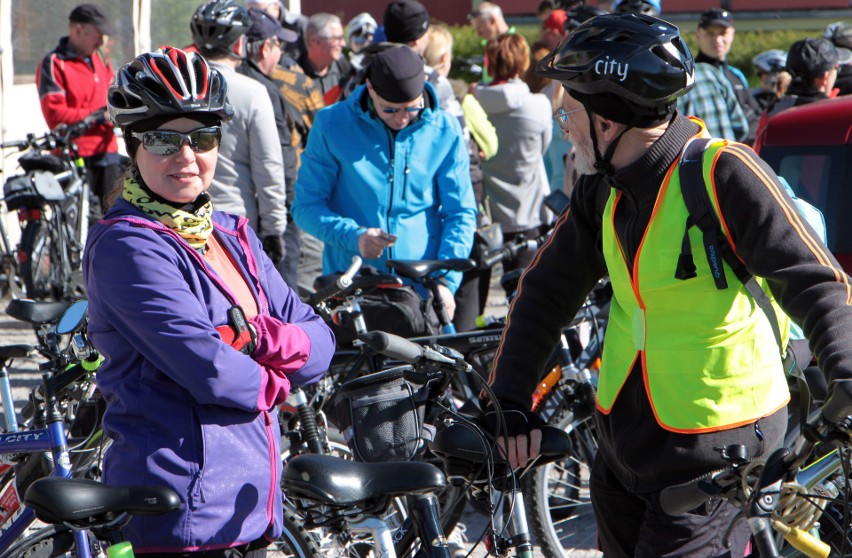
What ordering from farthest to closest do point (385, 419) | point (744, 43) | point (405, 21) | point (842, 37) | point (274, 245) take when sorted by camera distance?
point (744, 43) → point (842, 37) → point (405, 21) → point (274, 245) → point (385, 419)

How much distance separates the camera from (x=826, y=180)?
17.0 ft

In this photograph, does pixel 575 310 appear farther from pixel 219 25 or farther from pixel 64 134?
pixel 64 134

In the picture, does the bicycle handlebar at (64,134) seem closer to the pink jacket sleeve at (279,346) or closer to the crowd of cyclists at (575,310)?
the crowd of cyclists at (575,310)

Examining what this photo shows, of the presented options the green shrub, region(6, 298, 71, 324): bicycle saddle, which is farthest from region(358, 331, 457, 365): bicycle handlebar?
the green shrub

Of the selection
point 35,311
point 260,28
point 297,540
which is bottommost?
point 297,540

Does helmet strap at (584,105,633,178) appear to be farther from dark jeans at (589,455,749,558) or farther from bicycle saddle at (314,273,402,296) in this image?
bicycle saddle at (314,273,402,296)

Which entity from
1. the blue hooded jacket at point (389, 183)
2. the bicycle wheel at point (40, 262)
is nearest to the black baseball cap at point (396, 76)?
the blue hooded jacket at point (389, 183)

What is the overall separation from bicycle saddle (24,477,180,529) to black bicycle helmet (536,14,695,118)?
50.9 inches

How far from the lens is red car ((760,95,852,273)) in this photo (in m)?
5.10

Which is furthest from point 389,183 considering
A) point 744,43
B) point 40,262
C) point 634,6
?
point 744,43

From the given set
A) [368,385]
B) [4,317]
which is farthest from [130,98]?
[4,317]

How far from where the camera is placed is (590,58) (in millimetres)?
2625

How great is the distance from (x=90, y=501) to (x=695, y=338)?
4.40ft

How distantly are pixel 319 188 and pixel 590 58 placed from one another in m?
2.69
